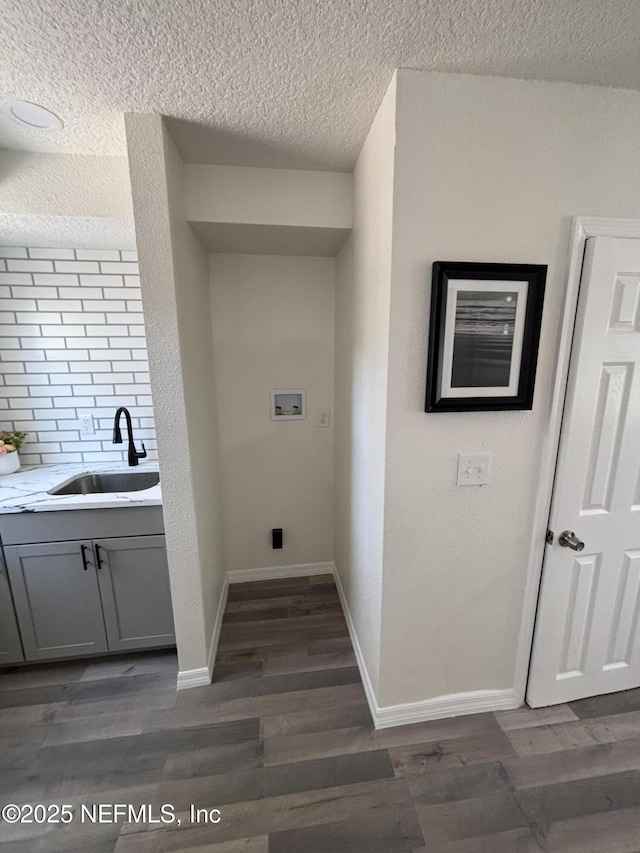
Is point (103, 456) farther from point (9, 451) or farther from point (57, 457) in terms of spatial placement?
point (9, 451)

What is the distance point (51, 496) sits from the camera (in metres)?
1.72

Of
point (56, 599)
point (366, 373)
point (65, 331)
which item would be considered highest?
point (65, 331)

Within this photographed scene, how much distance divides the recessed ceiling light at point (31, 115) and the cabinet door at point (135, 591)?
1.75 m

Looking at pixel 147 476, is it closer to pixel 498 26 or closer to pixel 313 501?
pixel 313 501

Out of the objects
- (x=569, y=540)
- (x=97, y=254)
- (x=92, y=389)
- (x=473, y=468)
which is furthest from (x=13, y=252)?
(x=569, y=540)

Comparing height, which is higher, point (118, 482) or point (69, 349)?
point (69, 349)

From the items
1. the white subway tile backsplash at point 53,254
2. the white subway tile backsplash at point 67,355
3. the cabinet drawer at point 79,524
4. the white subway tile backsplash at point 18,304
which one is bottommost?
the cabinet drawer at point 79,524

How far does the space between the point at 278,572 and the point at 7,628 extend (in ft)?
4.92

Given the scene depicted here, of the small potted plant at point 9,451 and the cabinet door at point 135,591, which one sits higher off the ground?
the small potted plant at point 9,451

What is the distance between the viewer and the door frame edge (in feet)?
4.04

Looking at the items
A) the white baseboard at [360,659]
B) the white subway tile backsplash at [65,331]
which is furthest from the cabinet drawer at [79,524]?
the white baseboard at [360,659]

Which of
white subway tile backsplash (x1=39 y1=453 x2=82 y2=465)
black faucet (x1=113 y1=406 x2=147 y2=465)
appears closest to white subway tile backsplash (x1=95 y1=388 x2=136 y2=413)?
black faucet (x1=113 y1=406 x2=147 y2=465)

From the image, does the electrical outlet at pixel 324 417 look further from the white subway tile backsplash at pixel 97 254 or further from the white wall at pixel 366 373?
the white subway tile backsplash at pixel 97 254

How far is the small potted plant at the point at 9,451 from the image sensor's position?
2.00 meters
